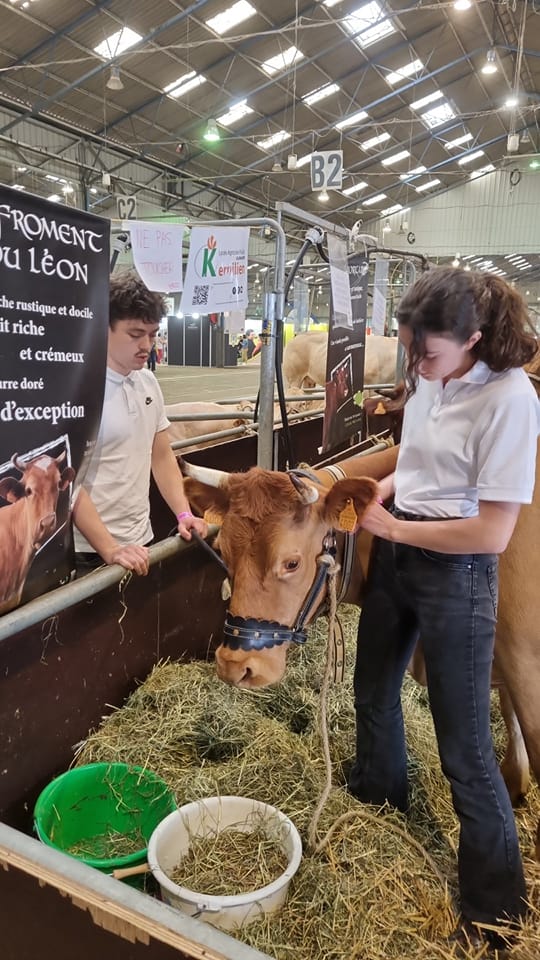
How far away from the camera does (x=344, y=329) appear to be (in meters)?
4.27

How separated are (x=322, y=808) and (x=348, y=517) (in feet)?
3.28

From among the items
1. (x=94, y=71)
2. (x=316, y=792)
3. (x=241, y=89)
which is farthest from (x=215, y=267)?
(x=241, y=89)

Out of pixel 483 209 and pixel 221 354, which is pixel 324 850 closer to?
pixel 221 354

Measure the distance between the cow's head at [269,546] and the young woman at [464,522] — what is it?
14 centimetres

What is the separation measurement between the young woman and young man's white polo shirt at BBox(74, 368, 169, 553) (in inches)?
39.8

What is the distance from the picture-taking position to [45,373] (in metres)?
1.76

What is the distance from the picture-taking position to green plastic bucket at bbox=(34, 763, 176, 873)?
7.52ft

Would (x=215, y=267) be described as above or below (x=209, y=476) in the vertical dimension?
above

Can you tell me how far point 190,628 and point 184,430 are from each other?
2.13m

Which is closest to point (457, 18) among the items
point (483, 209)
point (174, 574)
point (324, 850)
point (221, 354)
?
point (221, 354)

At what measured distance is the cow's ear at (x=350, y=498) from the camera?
182cm

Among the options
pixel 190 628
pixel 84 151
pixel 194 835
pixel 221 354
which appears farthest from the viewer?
pixel 221 354

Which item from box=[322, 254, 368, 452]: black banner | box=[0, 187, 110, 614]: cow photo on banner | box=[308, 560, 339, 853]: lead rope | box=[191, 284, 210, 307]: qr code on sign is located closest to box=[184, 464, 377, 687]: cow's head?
box=[308, 560, 339, 853]: lead rope

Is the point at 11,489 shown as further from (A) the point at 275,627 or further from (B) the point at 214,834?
(B) the point at 214,834
